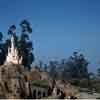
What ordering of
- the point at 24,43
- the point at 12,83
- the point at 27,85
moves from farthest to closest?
the point at 24,43, the point at 27,85, the point at 12,83

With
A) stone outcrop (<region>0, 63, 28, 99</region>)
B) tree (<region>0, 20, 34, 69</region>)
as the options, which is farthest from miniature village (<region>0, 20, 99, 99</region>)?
tree (<region>0, 20, 34, 69</region>)

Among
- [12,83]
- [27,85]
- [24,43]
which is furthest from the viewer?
[24,43]

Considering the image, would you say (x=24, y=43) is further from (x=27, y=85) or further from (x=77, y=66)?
(x=27, y=85)

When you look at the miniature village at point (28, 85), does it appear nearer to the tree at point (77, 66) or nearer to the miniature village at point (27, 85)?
the miniature village at point (27, 85)

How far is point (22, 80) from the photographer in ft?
104

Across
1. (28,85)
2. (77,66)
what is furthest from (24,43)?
(28,85)

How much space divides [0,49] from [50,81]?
30.3 m

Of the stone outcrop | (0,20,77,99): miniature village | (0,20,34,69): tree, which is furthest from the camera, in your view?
(0,20,34,69): tree

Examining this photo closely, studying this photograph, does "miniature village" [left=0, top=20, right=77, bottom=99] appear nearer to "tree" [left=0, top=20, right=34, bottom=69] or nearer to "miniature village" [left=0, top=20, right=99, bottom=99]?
"miniature village" [left=0, top=20, right=99, bottom=99]

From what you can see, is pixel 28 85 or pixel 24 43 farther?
pixel 24 43

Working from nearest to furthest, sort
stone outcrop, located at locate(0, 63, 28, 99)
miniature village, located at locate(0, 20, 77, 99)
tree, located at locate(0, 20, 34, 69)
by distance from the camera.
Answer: stone outcrop, located at locate(0, 63, 28, 99)
miniature village, located at locate(0, 20, 77, 99)
tree, located at locate(0, 20, 34, 69)

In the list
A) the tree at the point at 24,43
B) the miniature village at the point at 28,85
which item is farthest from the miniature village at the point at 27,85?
the tree at the point at 24,43

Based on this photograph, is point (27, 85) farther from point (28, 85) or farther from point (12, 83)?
point (12, 83)

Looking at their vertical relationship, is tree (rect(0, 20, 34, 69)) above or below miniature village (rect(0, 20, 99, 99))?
above
